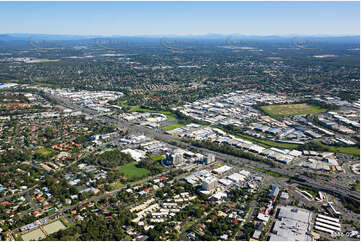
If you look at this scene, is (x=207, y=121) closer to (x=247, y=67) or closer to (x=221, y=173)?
(x=221, y=173)

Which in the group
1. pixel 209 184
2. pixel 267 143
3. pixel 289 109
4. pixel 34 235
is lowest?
pixel 267 143

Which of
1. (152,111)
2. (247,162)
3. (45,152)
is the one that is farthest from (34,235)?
(152,111)

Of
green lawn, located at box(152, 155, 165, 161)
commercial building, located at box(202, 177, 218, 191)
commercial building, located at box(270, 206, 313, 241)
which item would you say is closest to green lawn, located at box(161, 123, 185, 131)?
green lawn, located at box(152, 155, 165, 161)

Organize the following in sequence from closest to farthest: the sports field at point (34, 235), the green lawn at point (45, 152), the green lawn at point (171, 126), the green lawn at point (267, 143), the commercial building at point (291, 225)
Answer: the sports field at point (34, 235) → the commercial building at point (291, 225) → the green lawn at point (45, 152) → the green lawn at point (267, 143) → the green lawn at point (171, 126)

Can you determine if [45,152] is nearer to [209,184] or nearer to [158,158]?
[158,158]

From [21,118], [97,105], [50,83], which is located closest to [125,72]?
[50,83]

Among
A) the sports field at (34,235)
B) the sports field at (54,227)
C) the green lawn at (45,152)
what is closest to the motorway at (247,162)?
the green lawn at (45,152)

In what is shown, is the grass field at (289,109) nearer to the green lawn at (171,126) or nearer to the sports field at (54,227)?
the green lawn at (171,126)
